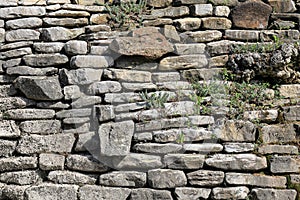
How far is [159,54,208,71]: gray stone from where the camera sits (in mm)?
4266

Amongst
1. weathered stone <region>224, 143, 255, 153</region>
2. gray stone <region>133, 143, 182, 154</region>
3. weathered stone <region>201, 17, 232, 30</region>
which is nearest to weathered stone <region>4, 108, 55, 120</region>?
gray stone <region>133, 143, 182, 154</region>

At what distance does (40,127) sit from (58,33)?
34.7 inches

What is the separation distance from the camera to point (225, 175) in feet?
12.4

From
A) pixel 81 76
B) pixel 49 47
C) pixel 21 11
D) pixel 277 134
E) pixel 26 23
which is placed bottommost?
pixel 277 134

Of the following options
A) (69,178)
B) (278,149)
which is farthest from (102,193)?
(278,149)

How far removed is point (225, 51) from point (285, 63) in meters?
0.55

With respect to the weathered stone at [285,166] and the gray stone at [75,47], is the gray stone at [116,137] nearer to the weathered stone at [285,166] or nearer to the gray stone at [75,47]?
the gray stone at [75,47]

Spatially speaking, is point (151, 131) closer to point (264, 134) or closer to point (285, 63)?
point (264, 134)

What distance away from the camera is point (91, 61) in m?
4.18

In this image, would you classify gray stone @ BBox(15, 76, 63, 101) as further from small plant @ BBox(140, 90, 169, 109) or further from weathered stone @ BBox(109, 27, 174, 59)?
small plant @ BBox(140, 90, 169, 109)

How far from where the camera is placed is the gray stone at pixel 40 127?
4.08 metres

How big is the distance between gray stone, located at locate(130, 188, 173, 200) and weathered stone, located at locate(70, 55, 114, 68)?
3.74ft

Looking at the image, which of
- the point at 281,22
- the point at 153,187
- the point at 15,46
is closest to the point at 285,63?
the point at 281,22

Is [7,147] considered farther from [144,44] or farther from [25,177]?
[144,44]
